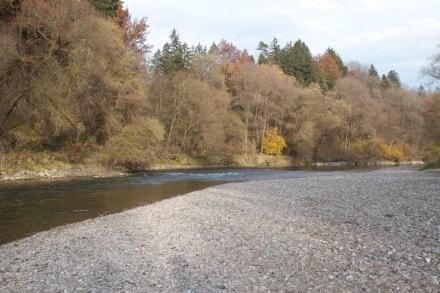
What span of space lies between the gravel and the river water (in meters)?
2.00

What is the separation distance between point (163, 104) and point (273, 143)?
22.8 meters

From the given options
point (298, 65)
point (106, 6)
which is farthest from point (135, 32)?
point (298, 65)

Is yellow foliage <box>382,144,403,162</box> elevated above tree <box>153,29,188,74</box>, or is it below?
below

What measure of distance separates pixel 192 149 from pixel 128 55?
19899 mm

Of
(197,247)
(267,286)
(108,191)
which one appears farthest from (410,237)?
(108,191)

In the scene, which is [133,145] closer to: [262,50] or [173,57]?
[173,57]

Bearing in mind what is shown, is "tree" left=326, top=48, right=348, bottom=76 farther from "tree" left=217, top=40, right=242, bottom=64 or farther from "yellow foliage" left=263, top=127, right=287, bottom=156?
"yellow foliage" left=263, top=127, right=287, bottom=156

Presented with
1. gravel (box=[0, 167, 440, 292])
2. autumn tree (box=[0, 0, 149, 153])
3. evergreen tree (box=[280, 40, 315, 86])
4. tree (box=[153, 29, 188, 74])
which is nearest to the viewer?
gravel (box=[0, 167, 440, 292])

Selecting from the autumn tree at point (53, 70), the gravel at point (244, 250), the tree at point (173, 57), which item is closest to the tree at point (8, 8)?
the autumn tree at point (53, 70)

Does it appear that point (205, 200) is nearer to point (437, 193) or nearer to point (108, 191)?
point (108, 191)

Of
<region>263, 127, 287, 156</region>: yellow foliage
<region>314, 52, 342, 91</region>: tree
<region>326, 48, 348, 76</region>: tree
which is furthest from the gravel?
<region>326, 48, 348, 76</region>: tree

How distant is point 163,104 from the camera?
58.8 meters

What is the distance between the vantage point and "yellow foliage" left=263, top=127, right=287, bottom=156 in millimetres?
70938

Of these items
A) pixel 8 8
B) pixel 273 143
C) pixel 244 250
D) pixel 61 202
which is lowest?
pixel 61 202
